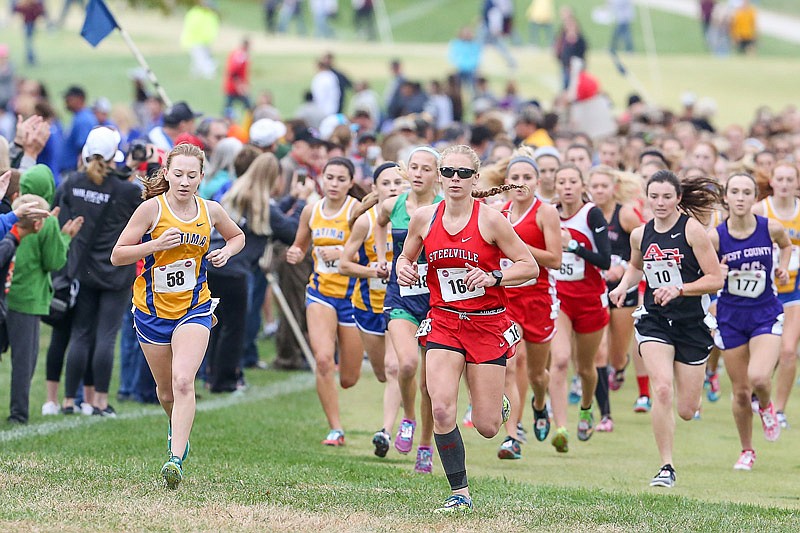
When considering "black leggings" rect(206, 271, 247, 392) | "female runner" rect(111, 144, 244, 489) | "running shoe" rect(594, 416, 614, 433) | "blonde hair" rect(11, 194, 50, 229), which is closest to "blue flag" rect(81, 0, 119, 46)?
"black leggings" rect(206, 271, 247, 392)

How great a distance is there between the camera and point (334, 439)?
10727 millimetres

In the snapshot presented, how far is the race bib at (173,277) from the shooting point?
27.7 feet

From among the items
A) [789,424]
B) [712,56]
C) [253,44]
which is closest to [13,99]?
[253,44]

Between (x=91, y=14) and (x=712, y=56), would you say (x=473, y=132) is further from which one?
(x=712, y=56)

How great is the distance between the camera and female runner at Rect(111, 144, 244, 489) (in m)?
8.21

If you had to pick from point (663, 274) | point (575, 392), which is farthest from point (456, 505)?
point (575, 392)

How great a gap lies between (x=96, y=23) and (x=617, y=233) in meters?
5.93

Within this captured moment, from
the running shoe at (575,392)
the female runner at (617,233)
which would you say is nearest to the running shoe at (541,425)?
the female runner at (617,233)

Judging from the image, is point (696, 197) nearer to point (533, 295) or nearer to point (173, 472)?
point (533, 295)

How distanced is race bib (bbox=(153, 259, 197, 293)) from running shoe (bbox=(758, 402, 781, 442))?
481 cm

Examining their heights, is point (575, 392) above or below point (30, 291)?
below

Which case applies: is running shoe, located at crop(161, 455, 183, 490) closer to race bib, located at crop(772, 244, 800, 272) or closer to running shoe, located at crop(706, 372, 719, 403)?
race bib, located at crop(772, 244, 800, 272)

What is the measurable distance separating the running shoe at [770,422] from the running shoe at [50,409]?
578cm

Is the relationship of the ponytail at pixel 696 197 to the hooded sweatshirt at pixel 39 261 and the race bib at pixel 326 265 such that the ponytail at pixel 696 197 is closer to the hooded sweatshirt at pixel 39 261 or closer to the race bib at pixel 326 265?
the race bib at pixel 326 265
